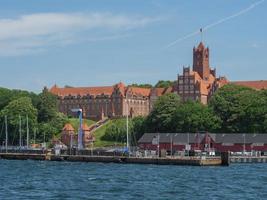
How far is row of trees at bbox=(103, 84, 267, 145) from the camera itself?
6166 inches

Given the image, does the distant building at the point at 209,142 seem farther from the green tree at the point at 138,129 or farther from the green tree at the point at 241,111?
the green tree at the point at 138,129

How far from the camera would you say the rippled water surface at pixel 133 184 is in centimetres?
5944

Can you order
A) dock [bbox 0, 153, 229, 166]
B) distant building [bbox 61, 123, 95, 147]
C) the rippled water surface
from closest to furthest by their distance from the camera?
the rippled water surface, dock [bbox 0, 153, 229, 166], distant building [bbox 61, 123, 95, 147]

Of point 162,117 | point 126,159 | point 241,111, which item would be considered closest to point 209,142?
point 241,111

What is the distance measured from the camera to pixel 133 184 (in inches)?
2763

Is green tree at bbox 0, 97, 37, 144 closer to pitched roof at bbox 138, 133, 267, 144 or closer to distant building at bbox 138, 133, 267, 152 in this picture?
pitched roof at bbox 138, 133, 267, 144

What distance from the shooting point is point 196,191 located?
6331 cm

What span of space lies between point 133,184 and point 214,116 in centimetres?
9319

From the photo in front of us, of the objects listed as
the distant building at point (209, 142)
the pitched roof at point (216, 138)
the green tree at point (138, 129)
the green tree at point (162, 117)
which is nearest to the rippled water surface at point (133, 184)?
the distant building at point (209, 142)

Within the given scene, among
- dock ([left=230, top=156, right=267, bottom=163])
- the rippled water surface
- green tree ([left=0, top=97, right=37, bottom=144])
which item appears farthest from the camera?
green tree ([left=0, top=97, right=37, bottom=144])

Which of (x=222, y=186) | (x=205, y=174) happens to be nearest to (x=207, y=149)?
(x=205, y=174)

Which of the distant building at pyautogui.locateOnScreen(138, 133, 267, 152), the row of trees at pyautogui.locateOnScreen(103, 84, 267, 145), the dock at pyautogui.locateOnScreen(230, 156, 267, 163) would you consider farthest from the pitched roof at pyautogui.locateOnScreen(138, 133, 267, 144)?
the dock at pyautogui.locateOnScreen(230, 156, 267, 163)

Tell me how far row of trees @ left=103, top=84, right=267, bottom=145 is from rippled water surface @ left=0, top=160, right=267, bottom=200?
64.7 metres

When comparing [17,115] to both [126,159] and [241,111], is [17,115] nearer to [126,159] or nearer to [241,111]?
[241,111]
